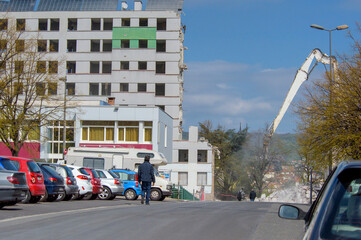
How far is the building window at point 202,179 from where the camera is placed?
68.8 meters

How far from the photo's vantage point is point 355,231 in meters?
3.63

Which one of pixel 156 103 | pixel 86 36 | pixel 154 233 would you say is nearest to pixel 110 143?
pixel 156 103

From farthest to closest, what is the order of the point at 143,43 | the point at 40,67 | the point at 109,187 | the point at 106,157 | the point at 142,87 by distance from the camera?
the point at 143,43, the point at 142,87, the point at 106,157, the point at 40,67, the point at 109,187

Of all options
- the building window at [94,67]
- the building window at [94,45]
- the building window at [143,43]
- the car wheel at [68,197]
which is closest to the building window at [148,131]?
the building window at [143,43]

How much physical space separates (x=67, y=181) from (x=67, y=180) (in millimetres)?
49

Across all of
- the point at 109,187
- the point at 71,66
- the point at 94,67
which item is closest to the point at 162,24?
the point at 94,67

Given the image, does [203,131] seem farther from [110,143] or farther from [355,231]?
[355,231]

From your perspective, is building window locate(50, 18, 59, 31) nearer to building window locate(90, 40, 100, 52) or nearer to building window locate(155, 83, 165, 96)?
building window locate(90, 40, 100, 52)

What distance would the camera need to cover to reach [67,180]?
23297mm

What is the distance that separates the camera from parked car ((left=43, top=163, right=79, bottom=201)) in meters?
22.9

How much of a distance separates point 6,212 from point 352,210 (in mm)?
13319

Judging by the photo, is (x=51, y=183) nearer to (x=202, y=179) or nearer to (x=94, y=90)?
(x=202, y=179)

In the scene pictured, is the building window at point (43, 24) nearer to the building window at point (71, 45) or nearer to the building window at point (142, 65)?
the building window at point (71, 45)

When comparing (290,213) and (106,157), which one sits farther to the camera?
(106,157)
